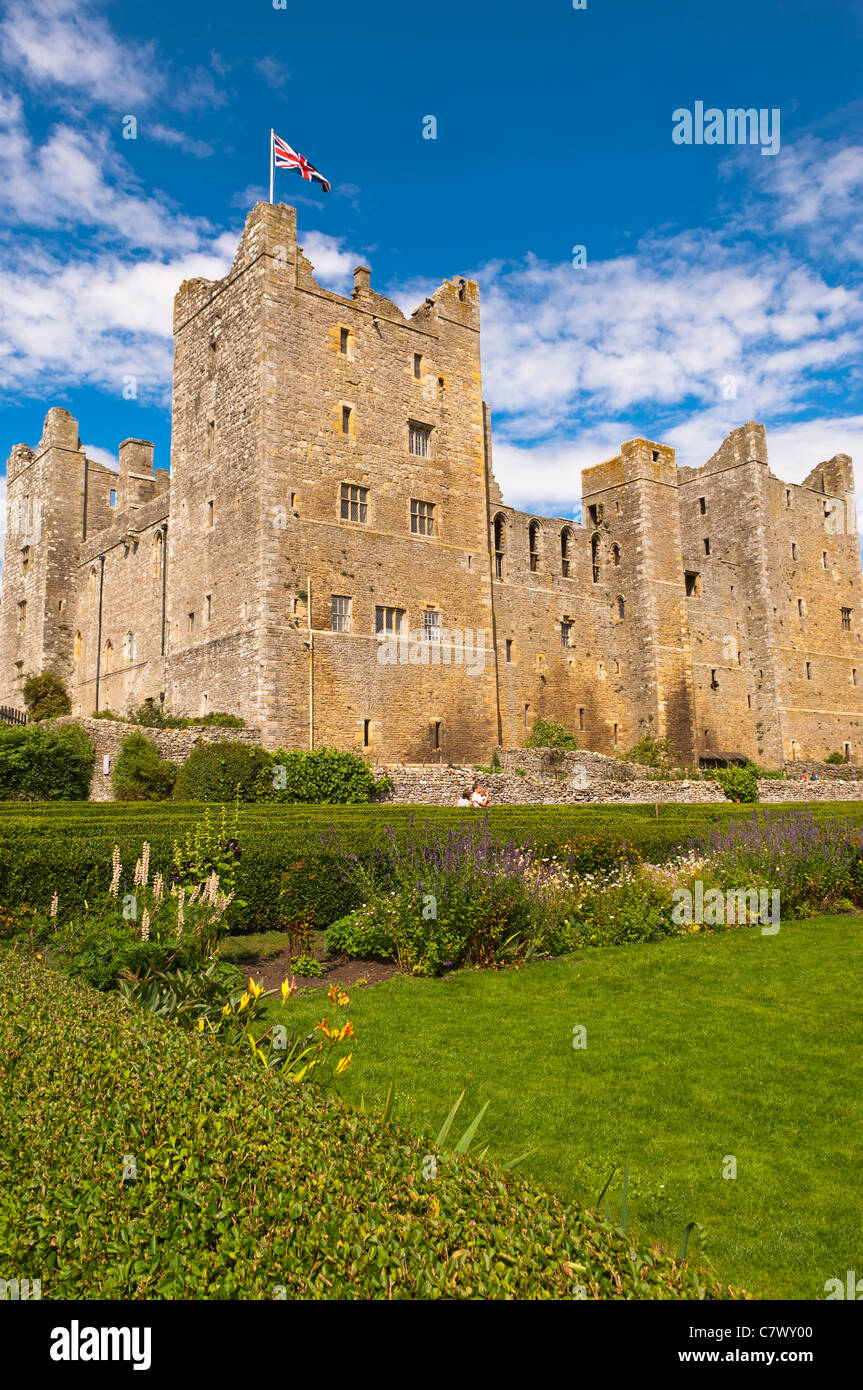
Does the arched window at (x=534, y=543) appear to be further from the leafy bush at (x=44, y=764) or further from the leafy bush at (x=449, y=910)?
the leafy bush at (x=449, y=910)

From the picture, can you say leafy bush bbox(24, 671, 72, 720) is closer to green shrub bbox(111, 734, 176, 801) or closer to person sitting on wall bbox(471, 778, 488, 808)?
green shrub bbox(111, 734, 176, 801)

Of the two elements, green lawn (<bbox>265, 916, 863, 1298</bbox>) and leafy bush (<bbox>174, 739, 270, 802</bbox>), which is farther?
leafy bush (<bbox>174, 739, 270, 802</bbox>)

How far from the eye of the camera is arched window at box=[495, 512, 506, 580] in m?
36.8

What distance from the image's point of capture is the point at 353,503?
28969 mm

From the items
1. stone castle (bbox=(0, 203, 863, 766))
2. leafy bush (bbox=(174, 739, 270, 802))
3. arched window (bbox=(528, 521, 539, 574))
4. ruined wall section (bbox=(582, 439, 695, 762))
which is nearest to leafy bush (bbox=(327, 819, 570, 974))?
leafy bush (bbox=(174, 739, 270, 802))

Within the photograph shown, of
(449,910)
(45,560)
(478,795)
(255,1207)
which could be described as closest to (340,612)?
(478,795)

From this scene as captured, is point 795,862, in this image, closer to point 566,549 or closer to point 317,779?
point 317,779

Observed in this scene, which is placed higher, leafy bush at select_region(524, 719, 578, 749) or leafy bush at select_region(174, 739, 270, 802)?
leafy bush at select_region(524, 719, 578, 749)

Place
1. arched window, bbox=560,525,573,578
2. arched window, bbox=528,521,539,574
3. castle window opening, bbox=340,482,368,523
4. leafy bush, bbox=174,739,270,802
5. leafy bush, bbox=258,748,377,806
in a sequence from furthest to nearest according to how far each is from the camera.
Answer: arched window, bbox=560,525,573,578 → arched window, bbox=528,521,539,574 → castle window opening, bbox=340,482,368,523 → leafy bush, bbox=258,748,377,806 → leafy bush, bbox=174,739,270,802

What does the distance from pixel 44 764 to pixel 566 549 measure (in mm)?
25309

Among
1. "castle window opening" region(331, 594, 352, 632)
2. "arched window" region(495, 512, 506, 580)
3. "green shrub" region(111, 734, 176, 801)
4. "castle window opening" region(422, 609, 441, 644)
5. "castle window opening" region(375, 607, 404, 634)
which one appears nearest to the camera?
"green shrub" region(111, 734, 176, 801)

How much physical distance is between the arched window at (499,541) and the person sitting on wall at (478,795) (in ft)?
41.1

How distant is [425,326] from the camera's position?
31.9 meters

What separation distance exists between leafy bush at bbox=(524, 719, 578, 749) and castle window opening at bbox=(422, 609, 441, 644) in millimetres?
7736
